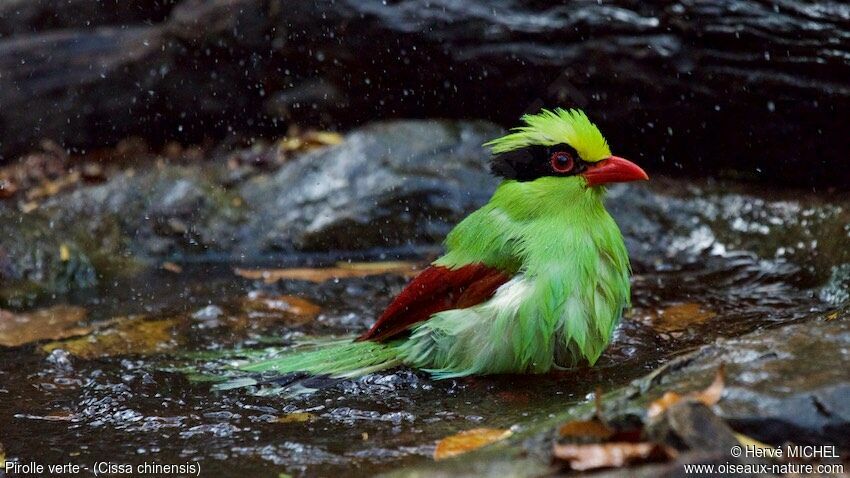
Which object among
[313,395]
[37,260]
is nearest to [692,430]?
[313,395]

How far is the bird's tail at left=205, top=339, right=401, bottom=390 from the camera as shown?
3.96 metres

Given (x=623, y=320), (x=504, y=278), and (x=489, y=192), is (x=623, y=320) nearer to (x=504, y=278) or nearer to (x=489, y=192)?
(x=504, y=278)

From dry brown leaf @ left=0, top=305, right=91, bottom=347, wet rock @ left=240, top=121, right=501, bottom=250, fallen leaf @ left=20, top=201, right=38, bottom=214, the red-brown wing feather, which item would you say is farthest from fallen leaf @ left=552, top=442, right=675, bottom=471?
fallen leaf @ left=20, top=201, right=38, bottom=214

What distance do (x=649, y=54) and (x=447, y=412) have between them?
3.41m

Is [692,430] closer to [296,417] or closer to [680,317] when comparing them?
[296,417]

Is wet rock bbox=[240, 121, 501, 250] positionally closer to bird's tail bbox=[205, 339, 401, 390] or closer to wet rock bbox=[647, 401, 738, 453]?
bird's tail bbox=[205, 339, 401, 390]

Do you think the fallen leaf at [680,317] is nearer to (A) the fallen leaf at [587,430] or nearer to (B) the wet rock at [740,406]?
(B) the wet rock at [740,406]

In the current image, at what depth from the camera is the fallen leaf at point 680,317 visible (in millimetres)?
4578

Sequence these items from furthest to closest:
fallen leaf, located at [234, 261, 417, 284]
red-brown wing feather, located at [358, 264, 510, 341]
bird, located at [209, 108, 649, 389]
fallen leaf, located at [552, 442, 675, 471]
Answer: fallen leaf, located at [234, 261, 417, 284] < red-brown wing feather, located at [358, 264, 510, 341] < bird, located at [209, 108, 649, 389] < fallen leaf, located at [552, 442, 675, 471]

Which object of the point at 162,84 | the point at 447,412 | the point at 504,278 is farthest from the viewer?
the point at 162,84

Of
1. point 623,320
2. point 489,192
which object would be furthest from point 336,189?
point 623,320

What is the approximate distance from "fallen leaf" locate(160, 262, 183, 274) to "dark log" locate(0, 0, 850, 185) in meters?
1.50

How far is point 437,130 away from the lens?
6637mm

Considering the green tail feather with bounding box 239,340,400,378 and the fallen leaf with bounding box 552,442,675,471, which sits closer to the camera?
the fallen leaf with bounding box 552,442,675,471
